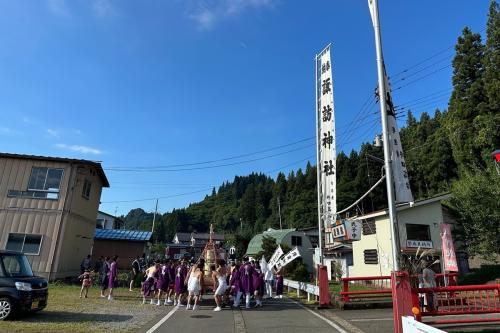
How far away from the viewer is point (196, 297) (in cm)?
1333

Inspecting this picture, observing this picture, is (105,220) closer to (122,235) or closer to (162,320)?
(122,235)

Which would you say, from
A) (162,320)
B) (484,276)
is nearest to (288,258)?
(162,320)

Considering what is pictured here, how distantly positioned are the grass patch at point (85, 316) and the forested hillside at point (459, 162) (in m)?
17.8

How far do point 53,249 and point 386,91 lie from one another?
17.7m

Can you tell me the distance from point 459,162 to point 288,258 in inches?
997

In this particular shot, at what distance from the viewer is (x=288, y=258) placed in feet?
59.7

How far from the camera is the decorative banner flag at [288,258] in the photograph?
17875 millimetres

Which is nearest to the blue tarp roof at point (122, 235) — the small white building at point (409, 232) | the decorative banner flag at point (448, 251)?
the small white building at point (409, 232)

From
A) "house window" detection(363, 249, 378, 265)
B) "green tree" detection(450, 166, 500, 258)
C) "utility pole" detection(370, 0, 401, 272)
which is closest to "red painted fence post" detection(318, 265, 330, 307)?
"utility pole" detection(370, 0, 401, 272)

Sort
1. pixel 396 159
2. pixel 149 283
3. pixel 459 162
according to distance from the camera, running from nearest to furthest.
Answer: pixel 396 159 < pixel 149 283 < pixel 459 162

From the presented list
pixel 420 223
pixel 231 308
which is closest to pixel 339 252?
pixel 420 223

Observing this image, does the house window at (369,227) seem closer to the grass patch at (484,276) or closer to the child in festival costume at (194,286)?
the grass patch at (484,276)

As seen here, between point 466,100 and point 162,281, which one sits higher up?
point 466,100

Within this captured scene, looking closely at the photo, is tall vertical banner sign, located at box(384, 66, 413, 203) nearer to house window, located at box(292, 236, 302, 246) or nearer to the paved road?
the paved road
